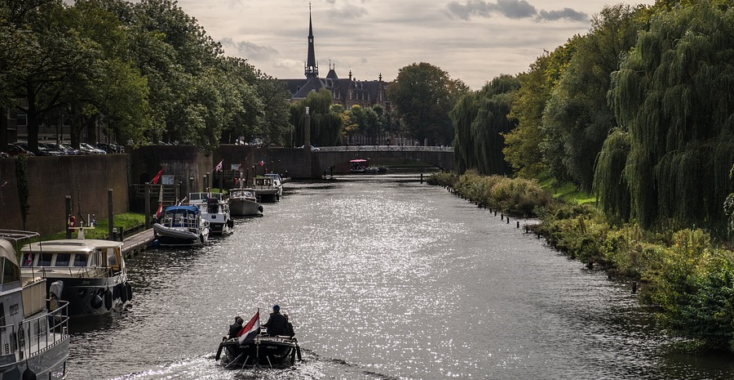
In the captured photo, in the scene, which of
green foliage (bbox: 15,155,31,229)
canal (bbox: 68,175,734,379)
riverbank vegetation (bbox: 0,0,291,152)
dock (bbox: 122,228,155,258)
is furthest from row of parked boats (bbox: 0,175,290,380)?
riverbank vegetation (bbox: 0,0,291,152)

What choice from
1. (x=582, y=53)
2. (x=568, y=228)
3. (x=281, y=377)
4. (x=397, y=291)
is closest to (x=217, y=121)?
(x=582, y=53)

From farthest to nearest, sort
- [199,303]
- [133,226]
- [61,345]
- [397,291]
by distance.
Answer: [133,226] < [397,291] < [199,303] < [61,345]

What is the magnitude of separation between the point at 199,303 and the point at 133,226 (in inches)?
1018

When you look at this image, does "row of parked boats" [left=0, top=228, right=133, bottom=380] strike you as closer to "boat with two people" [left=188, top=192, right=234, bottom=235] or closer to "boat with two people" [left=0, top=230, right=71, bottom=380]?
"boat with two people" [left=0, top=230, right=71, bottom=380]


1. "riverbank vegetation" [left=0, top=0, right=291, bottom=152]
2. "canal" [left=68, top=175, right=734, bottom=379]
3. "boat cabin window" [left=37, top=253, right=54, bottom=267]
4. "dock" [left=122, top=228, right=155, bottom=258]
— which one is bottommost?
"canal" [left=68, top=175, right=734, bottom=379]

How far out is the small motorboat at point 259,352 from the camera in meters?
32.6

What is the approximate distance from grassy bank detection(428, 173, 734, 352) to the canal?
3.00ft

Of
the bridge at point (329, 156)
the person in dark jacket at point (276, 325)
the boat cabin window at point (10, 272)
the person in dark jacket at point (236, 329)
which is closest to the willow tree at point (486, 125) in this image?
the bridge at point (329, 156)

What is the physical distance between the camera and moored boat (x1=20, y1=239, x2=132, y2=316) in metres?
40.2

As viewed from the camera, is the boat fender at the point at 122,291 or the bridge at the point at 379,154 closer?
the boat fender at the point at 122,291

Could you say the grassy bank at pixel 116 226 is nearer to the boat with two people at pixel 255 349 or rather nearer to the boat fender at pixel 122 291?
the boat fender at pixel 122 291

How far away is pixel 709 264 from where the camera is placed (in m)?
34.0

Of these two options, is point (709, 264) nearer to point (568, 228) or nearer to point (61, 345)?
point (61, 345)

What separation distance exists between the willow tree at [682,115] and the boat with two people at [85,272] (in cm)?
2134
